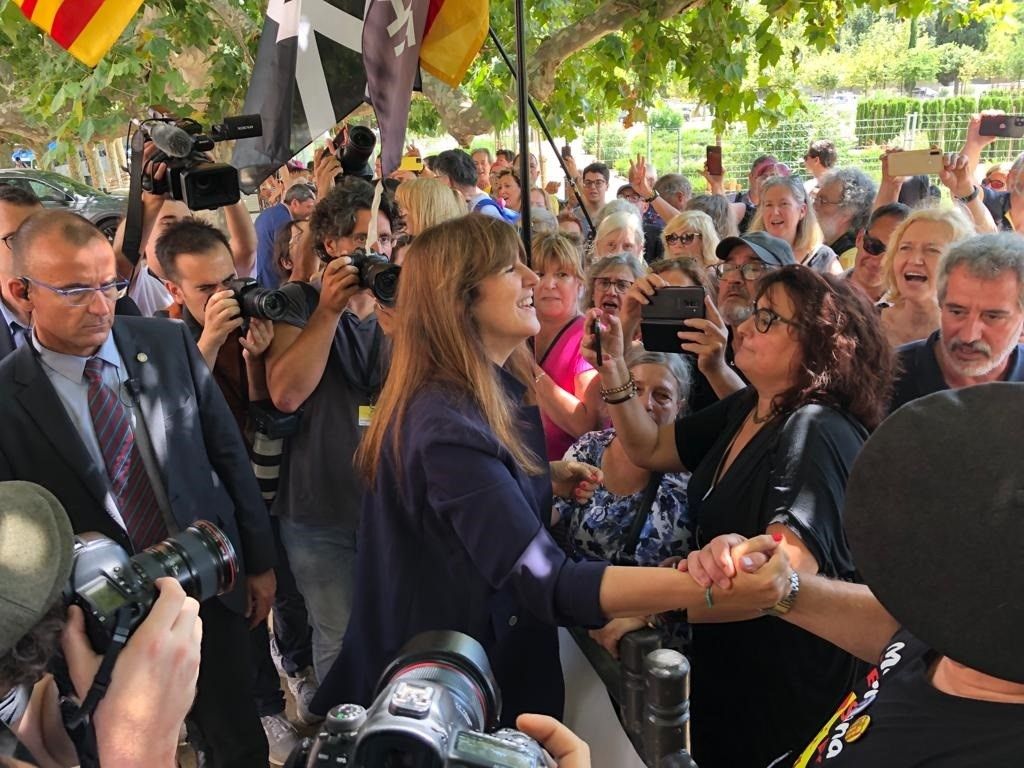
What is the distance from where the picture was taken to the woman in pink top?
286cm

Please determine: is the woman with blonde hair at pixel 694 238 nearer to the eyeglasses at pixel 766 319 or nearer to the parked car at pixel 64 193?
the eyeglasses at pixel 766 319

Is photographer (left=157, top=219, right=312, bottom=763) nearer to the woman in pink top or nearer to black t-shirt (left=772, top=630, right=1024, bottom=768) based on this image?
the woman in pink top

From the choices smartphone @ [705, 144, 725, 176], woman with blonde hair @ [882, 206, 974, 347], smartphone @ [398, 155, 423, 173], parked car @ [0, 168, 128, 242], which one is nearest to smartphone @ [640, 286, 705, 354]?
woman with blonde hair @ [882, 206, 974, 347]

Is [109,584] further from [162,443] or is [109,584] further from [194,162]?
[194,162]

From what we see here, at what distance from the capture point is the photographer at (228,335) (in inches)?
106

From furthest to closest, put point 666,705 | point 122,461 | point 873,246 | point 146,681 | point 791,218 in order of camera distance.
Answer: point 791,218, point 873,246, point 122,461, point 666,705, point 146,681

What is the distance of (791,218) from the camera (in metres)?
4.78

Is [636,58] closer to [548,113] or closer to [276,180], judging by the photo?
[548,113]

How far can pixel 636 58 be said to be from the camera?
5.74m

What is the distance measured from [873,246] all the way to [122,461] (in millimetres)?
3431

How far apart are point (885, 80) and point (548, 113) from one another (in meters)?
34.3

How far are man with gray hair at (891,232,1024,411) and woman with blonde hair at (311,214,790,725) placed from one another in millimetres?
1293

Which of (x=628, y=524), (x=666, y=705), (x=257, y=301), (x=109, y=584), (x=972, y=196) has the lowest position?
(x=628, y=524)

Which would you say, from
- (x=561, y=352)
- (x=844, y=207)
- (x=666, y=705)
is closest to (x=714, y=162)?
(x=844, y=207)
